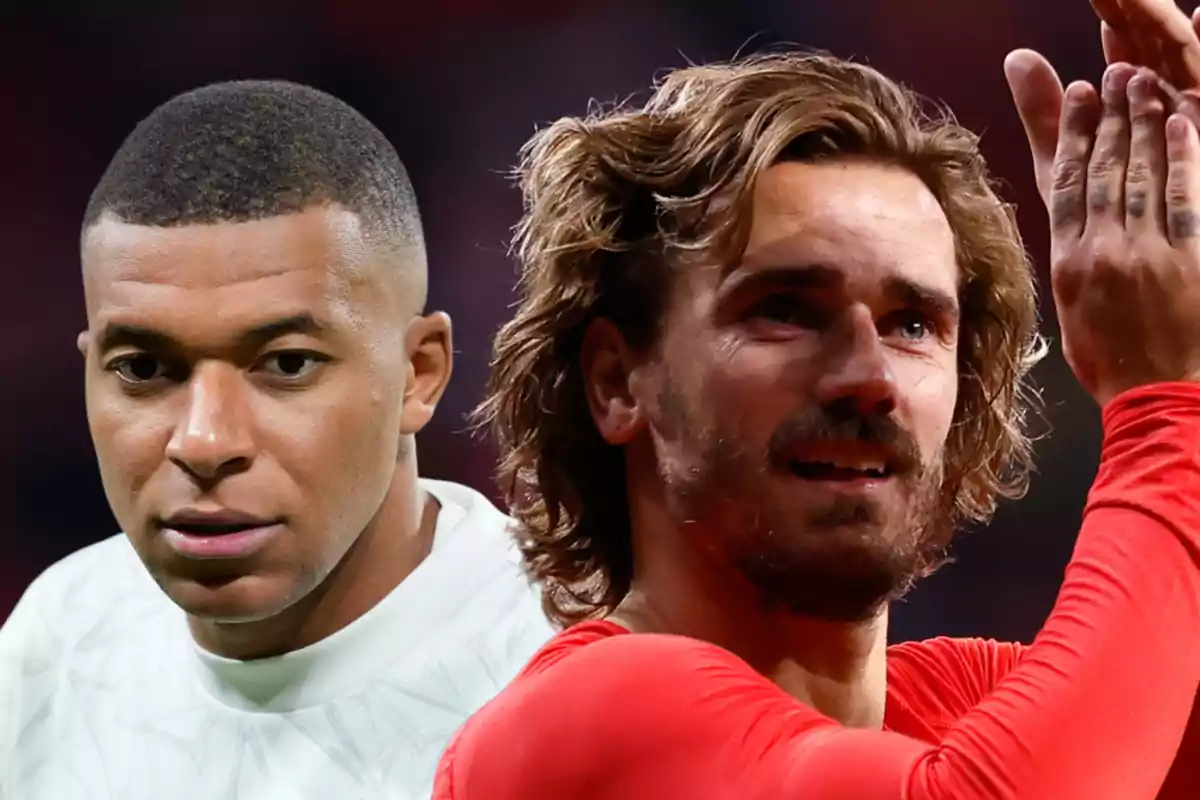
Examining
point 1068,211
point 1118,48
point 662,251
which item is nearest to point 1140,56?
point 1118,48

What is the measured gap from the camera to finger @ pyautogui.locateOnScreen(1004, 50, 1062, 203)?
1.13 m

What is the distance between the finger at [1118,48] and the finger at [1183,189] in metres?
0.08

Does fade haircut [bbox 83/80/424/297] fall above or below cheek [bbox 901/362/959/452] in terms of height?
above

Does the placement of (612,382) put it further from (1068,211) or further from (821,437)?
(1068,211)

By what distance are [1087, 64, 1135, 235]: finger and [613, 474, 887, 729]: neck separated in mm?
315

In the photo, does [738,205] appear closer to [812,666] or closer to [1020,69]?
[1020,69]

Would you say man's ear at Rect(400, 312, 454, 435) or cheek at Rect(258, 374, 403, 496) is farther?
man's ear at Rect(400, 312, 454, 435)

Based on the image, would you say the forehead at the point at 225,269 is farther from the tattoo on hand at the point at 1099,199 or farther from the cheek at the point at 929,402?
the tattoo on hand at the point at 1099,199

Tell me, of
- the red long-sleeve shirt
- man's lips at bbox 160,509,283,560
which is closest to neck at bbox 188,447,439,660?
man's lips at bbox 160,509,283,560

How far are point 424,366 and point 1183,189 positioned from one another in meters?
0.84

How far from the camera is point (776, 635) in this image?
3.85 feet

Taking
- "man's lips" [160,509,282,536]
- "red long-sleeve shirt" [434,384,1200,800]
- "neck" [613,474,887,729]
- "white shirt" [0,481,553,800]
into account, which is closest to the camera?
"red long-sleeve shirt" [434,384,1200,800]

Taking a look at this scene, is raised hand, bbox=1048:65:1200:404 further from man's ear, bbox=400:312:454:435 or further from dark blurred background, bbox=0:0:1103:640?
dark blurred background, bbox=0:0:1103:640

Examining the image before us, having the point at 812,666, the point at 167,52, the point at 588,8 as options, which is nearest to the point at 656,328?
the point at 812,666
